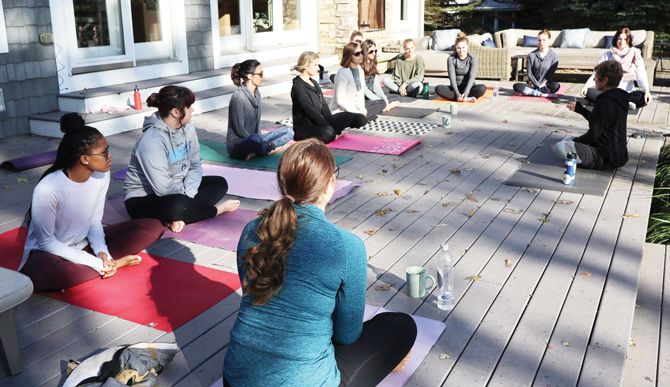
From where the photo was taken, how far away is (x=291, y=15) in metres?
12.0

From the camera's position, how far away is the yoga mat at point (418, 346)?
2.54 meters

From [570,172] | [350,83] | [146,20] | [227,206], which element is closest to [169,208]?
[227,206]

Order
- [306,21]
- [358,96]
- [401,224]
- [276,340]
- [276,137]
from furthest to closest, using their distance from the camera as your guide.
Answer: [306,21]
[358,96]
[276,137]
[401,224]
[276,340]

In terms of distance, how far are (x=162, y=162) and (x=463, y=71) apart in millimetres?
6147

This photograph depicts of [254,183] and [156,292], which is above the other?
[254,183]

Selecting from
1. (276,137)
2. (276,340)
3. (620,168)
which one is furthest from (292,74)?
(276,340)

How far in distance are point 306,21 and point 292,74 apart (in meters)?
1.89

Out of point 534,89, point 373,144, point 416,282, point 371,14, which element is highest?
point 371,14

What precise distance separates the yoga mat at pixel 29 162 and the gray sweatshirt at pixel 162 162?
6.80 ft

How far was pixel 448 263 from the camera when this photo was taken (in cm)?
320

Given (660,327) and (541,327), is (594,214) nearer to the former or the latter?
(660,327)

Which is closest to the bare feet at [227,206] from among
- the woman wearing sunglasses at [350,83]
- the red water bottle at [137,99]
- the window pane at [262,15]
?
the woman wearing sunglasses at [350,83]

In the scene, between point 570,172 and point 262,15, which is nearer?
point 570,172

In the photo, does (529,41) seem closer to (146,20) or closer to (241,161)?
(146,20)
